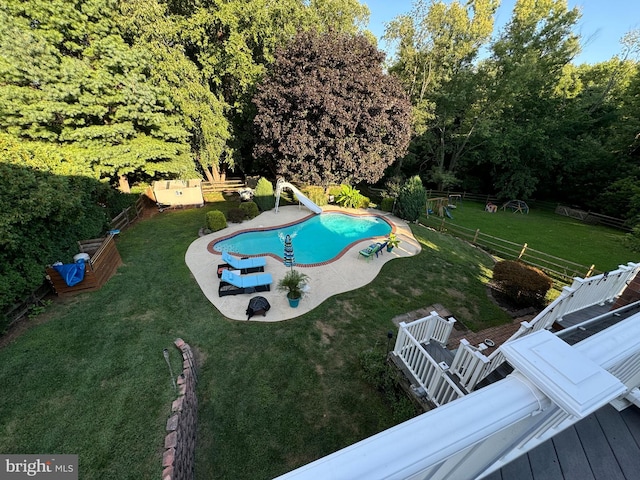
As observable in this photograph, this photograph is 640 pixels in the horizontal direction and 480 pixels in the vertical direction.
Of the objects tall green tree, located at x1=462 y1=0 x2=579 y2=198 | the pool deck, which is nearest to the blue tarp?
the pool deck

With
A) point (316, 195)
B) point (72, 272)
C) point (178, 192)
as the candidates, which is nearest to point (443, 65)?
point (316, 195)

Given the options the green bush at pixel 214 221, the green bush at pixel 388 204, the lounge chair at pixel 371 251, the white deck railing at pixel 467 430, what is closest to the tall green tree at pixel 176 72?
the green bush at pixel 214 221

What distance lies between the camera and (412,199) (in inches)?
672

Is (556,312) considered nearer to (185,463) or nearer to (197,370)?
(185,463)

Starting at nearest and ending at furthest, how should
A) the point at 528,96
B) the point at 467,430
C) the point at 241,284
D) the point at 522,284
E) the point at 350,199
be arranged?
the point at 467,430 < the point at 522,284 < the point at 241,284 < the point at 350,199 < the point at 528,96

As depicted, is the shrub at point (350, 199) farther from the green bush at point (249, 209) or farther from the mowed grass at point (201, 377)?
the mowed grass at point (201, 377)

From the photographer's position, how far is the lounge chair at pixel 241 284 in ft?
29.5

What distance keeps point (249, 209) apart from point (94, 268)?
8.60 meters

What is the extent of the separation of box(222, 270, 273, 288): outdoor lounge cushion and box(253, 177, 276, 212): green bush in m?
9.05

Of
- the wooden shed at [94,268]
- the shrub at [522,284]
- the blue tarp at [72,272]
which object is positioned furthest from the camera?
the shrub at [522,284]

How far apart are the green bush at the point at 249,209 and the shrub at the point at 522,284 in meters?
13.0

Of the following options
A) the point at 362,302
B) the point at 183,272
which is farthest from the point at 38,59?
the point at 362,302

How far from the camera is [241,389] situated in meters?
5.96

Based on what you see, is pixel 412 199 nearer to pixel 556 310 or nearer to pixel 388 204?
pixel 388 204
